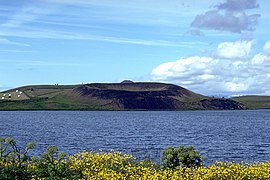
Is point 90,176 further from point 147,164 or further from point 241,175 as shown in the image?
point 241,175

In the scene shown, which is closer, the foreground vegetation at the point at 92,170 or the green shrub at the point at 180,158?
the foreground vegetation at the point at 92,170

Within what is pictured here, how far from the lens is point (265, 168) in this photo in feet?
54.5

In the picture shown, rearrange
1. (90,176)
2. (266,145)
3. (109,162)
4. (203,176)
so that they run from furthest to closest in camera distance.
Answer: (266,145) → (109,162) → (90,176) → (203,176)

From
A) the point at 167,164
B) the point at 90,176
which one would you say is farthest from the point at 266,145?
the point at 90,176

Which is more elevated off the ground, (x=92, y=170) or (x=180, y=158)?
(x=180, y=158)

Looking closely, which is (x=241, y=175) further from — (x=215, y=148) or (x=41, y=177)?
(x=215, y=148)

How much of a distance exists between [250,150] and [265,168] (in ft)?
136

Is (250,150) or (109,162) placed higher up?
(109,162)

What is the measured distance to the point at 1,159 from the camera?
16891mm

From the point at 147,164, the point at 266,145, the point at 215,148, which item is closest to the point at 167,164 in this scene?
the point at 147,164

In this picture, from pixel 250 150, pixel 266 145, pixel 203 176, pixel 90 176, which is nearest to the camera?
pixel 203 176

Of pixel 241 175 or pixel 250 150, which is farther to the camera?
pixel 250 150

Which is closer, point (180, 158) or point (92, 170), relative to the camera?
point (92, 170)

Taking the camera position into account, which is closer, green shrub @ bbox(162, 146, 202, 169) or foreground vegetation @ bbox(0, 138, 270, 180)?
foreground vegetation @ bbox(0, 138, 270, 180)
